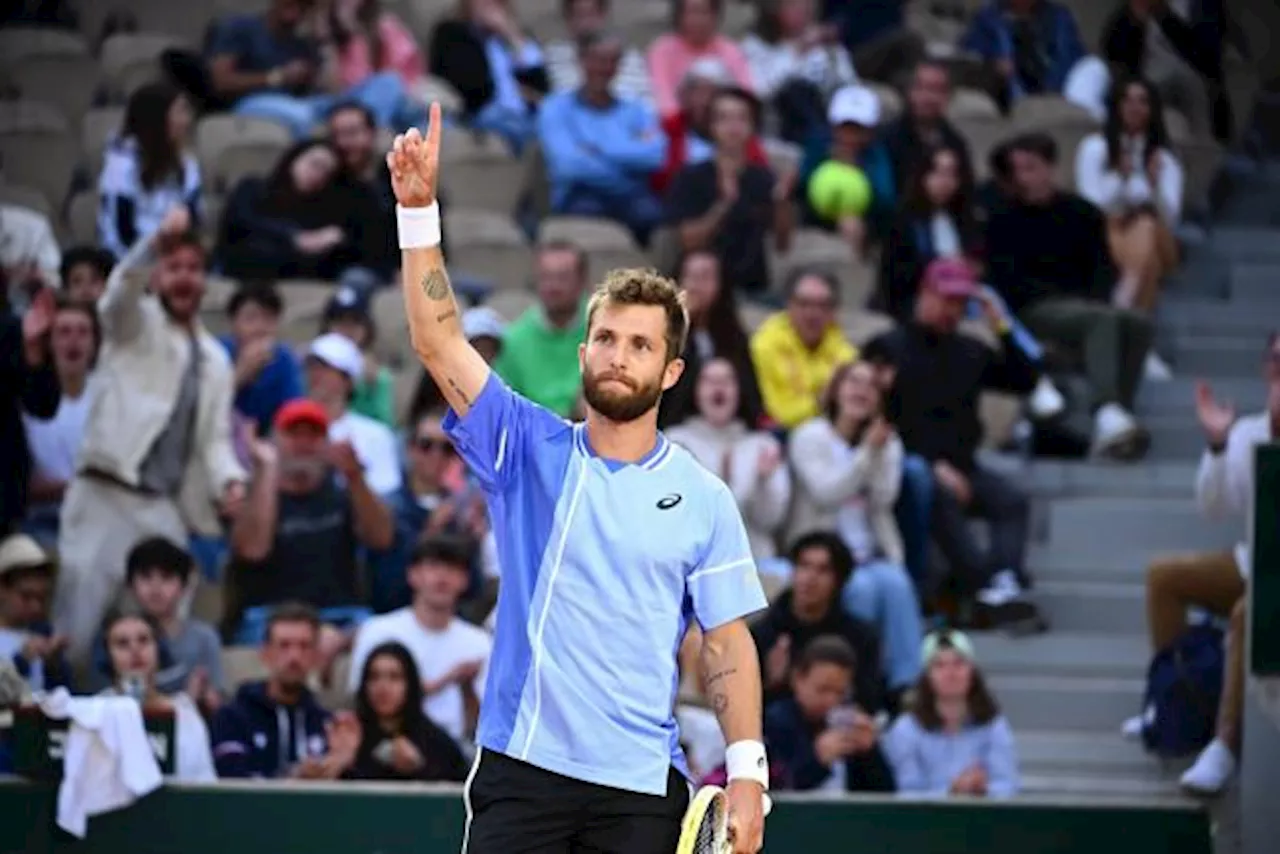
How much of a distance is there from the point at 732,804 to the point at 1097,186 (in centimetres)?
842

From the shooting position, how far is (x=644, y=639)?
6492 millimetres

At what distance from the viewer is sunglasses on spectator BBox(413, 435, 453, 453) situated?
1212cm

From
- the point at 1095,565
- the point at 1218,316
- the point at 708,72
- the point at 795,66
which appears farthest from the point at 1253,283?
the point at 708,72

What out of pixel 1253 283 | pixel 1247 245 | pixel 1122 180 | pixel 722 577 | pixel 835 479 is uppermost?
pixel 1122 180

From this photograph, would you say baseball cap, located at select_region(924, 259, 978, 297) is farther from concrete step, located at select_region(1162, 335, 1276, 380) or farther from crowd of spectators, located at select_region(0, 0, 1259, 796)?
concrete step, located at select_region(1162, 335, 1276, 380)

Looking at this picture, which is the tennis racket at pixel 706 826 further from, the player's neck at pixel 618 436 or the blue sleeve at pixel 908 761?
the blue sleeve at pixel 908 761

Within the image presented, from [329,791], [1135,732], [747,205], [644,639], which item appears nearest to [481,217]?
[747,205]

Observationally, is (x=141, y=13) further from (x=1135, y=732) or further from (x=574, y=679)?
(x=574, y=679)

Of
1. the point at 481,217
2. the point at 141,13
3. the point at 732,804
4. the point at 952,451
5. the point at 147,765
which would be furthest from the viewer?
the point at 141,13

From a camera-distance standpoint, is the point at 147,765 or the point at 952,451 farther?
the point at 952,451

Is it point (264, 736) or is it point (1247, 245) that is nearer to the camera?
point (264, 736)

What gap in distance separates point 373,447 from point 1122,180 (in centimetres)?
403

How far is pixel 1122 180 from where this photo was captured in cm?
1445

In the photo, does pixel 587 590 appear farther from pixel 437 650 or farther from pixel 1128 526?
pixel 1128 526
